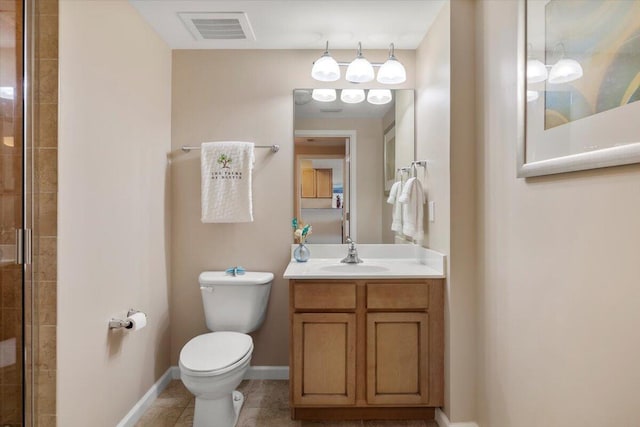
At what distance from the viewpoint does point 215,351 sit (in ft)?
6.48

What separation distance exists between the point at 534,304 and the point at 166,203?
2.20m

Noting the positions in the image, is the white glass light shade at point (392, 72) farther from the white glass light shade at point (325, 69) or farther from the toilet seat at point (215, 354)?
the toilet seat at point (215, 354)

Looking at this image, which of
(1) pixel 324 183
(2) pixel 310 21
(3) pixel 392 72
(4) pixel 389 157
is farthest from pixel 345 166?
(2) pixel 310 21

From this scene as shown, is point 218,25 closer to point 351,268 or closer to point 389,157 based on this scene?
point 389,157

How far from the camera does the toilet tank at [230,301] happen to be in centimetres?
239

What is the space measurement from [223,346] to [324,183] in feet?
4.11

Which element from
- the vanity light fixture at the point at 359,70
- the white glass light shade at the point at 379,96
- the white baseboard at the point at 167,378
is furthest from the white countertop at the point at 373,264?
the vanity light fixture at the point at 359,70

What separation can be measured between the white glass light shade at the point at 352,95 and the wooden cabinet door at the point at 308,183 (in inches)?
21.4

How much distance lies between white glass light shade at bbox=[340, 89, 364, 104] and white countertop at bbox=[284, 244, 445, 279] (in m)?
1.02

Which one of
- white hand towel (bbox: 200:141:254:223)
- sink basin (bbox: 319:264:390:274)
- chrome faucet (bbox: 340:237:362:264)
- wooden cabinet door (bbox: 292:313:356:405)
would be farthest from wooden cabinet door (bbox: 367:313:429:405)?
white hand towel (bbox: 200:141:254:223)

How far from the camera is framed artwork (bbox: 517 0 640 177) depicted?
3.21ft

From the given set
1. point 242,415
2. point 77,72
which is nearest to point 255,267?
point 242,415

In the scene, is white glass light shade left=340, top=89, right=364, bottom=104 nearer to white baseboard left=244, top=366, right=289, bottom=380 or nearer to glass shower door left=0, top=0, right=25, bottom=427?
glass shower door left=0, top=0, right=25, bottom=427

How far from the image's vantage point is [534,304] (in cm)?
141
